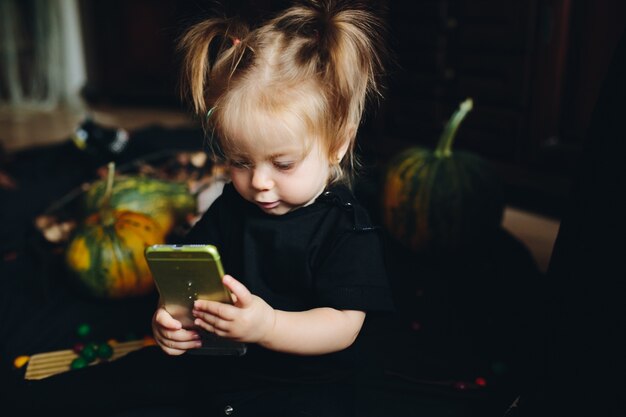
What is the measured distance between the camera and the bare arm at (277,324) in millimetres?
722

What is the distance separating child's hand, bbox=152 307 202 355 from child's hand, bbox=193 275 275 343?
42 millimetres

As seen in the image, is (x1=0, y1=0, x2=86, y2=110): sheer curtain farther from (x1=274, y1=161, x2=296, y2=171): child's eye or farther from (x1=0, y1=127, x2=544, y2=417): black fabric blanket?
(x1=274, y1=161, x2=296, y2=171): child's eye

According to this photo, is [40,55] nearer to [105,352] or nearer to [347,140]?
[105,352]

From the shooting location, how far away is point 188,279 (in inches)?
28.2

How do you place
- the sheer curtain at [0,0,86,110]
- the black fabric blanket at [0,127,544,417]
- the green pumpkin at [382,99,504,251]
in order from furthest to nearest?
1. the sheer curtain at [0,0,86,110]
2. the green pumpkin at [382,99,504,251]
3. the black fabric blanket at [0,127,544,417]

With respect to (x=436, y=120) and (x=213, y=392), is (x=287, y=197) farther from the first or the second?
(x=436, y=120)

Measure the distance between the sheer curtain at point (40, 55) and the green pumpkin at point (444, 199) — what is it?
3164 mm

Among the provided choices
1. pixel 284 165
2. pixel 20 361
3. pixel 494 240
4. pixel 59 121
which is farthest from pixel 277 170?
pixel 59 121

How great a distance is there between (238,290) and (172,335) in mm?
147

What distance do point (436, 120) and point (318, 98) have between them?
1691 mm

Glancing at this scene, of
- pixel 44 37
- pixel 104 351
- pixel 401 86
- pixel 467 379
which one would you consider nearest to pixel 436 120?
pixel 401 86

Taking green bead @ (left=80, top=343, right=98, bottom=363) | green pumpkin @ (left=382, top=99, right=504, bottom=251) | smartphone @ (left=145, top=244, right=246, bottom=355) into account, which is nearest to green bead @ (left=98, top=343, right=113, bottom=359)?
green bead @ (left=80, top=343, right=98, bottom=363)

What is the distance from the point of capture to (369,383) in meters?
1.04

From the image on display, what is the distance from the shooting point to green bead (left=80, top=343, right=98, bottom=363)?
1108 mm
